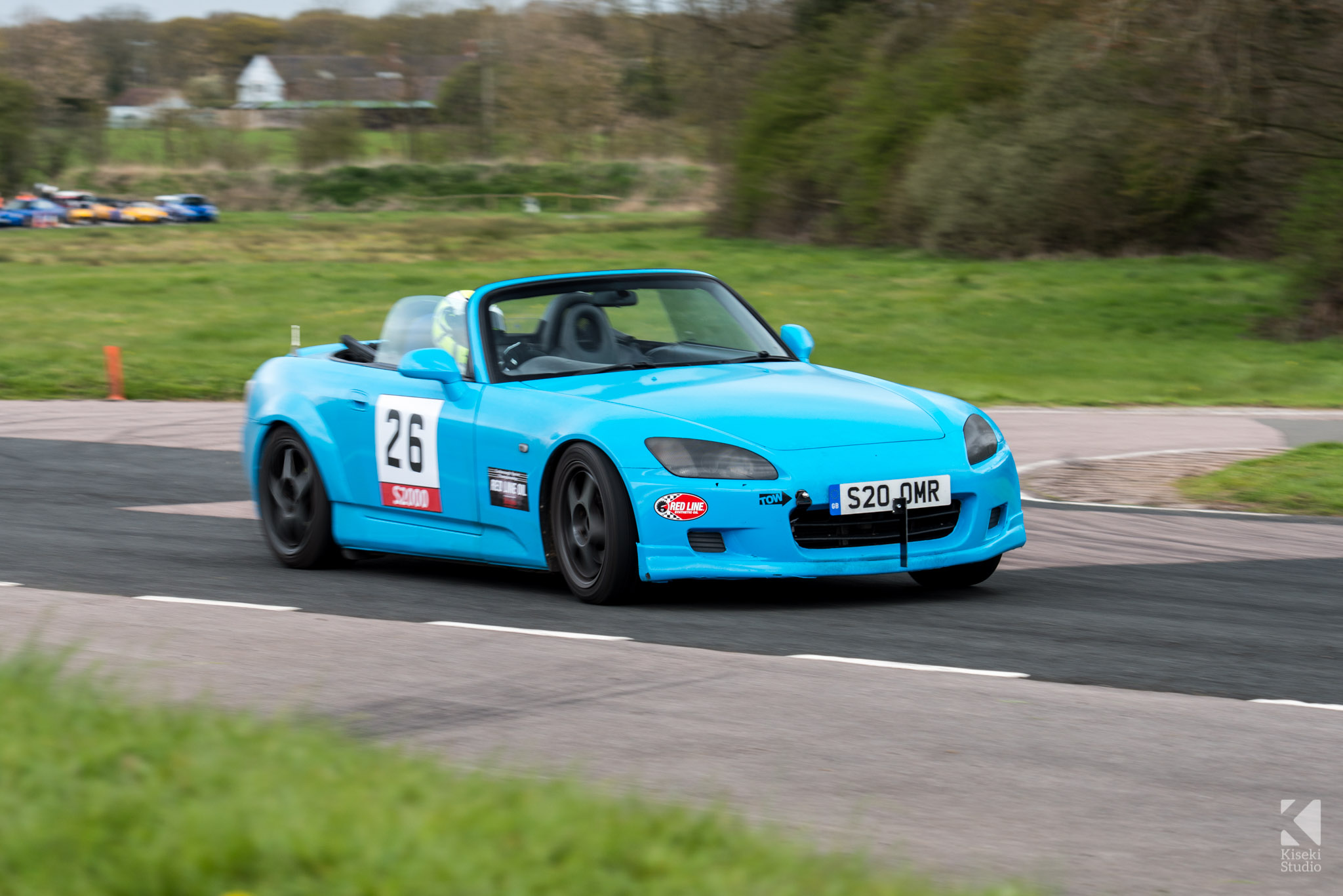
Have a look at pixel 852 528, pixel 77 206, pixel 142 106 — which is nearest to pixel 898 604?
pixel 852 528

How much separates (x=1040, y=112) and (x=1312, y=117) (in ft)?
42.9

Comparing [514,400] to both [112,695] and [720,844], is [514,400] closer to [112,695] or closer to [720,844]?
[112,695]

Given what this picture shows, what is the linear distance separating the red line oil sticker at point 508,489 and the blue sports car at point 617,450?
11mm

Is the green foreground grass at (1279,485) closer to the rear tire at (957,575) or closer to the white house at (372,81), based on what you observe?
the rear tire at (957,575)

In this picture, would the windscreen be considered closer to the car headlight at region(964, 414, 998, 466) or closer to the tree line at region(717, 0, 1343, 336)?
the car headlight at region(964, 414, 998, 466)

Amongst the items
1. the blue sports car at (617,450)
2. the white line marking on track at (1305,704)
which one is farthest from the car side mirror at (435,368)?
the white line marking on track at (1305,704)

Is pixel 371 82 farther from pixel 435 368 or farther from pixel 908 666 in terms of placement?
pixel 908 666

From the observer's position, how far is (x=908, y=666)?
237 inches

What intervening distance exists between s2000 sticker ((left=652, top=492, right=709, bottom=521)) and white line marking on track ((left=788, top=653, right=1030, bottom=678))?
0.91 meters

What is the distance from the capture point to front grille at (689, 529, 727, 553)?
697cm

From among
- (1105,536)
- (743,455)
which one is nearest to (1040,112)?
(1105,536)

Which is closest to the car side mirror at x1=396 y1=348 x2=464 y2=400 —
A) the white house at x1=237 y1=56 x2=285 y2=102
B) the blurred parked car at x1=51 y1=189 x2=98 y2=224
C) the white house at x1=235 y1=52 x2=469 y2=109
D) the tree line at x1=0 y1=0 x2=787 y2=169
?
the tree line at x1=0 y1=0 x2=787 y2=169

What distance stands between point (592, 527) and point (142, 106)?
344 ft

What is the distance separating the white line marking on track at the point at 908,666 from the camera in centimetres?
590
